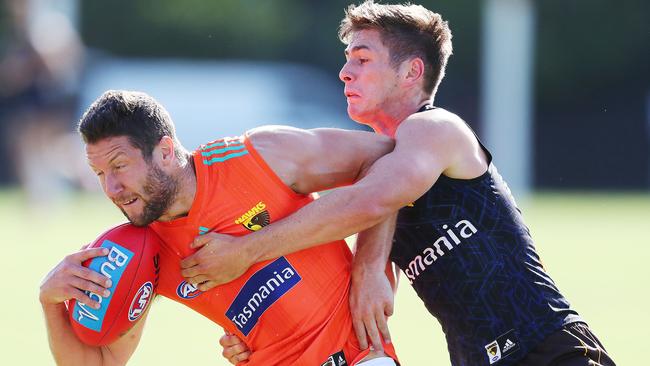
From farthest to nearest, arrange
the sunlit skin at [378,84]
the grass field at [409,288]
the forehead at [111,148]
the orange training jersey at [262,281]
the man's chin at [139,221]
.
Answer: the grass field at [409,288] < the sunlit skin at [378,84] < the orange training jersey at [262,281] < the man's chin at [139,221] < the forehead at [111,148]

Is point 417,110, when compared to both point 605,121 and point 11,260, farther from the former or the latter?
point 605,121

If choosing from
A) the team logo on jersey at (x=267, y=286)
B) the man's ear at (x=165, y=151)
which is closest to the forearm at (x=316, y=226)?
the team logo on jersey at (x=267, y=286)

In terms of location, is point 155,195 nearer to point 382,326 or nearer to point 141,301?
point 141,301

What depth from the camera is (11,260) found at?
12.2m

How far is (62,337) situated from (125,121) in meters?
0.94

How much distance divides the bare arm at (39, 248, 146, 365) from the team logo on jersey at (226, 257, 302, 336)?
502mm

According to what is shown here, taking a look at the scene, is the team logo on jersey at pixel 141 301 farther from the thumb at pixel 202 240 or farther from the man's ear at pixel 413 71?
the man's ear at pixel 413 71

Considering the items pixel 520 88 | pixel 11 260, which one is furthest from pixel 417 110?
pixel 520 88

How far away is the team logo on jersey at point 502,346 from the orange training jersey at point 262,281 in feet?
1.80

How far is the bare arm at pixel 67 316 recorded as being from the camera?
14.7ft

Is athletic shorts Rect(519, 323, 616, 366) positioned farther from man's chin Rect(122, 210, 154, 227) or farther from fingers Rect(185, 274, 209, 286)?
man's chin Rect(122, 210, 154, 227)

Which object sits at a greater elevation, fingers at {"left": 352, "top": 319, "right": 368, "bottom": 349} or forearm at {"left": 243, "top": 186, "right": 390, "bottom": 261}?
forearm at {"left": 243, "top": 186, "right": 390, "bottom": 261}

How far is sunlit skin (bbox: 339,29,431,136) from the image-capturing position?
508 cm

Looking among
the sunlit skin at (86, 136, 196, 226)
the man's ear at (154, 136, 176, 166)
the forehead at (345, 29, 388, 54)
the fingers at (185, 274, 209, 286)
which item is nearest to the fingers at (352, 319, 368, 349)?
the fingers at (185, 274, 209, 286)
